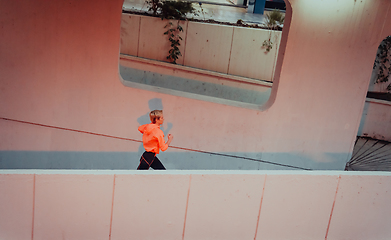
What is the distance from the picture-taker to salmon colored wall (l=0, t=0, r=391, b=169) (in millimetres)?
6398

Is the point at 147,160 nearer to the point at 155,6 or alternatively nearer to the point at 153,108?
the point at 153,108

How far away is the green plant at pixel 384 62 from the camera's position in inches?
389

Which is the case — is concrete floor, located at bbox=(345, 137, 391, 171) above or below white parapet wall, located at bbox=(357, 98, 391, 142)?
below

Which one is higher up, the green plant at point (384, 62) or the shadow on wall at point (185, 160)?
the green plant at point (384, 62)

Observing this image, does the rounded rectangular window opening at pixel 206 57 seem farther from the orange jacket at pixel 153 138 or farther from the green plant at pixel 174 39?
the orange jacket at pixel 153 138

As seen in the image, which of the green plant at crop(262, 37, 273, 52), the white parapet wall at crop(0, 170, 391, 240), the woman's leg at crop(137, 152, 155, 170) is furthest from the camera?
the green plant at crop(262, 37, 273, 52)

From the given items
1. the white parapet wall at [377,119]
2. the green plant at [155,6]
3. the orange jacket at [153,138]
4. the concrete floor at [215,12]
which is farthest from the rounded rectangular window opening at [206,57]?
the orange jacket at [153,138]

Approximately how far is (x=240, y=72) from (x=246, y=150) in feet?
11.1

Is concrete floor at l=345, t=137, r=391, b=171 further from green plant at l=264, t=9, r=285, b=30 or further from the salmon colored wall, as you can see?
green plant at l=264, t=9, r=285, b=30

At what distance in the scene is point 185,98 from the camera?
6.88 m

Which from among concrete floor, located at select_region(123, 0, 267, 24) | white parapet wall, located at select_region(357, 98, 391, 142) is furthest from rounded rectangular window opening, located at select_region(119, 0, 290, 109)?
white parapet wall, located at select_region(357, 98, 391, 142)

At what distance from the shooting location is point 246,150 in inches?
278

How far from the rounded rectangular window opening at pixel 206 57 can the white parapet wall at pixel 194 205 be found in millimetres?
5578

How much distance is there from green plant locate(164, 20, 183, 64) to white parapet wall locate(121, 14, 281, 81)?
0.36 feet
